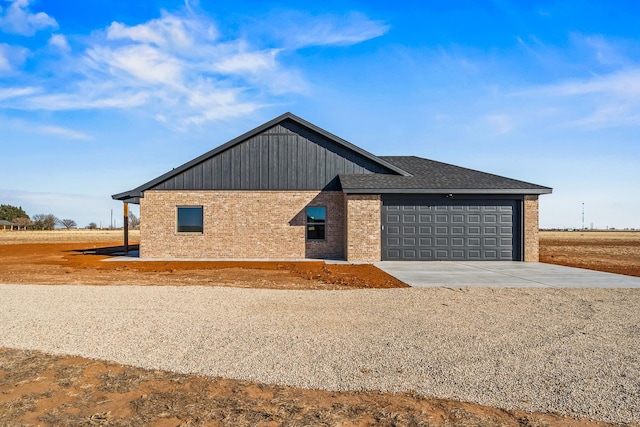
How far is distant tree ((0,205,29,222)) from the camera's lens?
103188mm

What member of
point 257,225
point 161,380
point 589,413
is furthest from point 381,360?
point 257,225

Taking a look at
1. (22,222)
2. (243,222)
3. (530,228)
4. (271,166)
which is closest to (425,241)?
(530,228)

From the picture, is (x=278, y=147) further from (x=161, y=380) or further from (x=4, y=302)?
(x=161, y=380)

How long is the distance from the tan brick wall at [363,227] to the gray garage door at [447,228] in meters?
0.43

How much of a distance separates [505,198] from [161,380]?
16826 mm

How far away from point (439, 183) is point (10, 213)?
382 ft

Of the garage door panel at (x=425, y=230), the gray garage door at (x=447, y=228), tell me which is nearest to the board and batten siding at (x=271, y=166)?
the gray garage door at (x=447, y=228)

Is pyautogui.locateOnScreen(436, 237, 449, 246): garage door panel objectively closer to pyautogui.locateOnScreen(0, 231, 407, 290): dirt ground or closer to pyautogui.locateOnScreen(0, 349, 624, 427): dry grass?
pyautogui.locateOnScreen(0, 231, 407, 290): dirt ground

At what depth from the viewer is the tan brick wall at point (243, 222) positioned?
1912 centimetres

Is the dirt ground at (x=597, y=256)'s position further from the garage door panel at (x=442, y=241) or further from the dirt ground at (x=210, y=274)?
the dirt ground at (x=210, y=274)

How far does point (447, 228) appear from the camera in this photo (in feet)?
59.7

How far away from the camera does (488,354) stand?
5.35m

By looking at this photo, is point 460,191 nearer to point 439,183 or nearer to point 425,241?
point 439,183

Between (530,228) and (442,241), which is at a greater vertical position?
(530,228)
